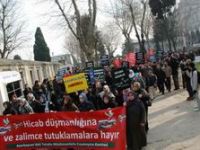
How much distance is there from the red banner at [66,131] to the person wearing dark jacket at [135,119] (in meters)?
Result: 0.68

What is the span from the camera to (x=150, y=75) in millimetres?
20938

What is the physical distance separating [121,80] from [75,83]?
1.71m

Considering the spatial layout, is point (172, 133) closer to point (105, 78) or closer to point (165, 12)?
point (105, 78)

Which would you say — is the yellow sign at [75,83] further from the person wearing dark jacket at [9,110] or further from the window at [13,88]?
the window at [13,88]

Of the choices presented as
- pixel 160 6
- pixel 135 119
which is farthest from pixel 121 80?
pixel 160 6

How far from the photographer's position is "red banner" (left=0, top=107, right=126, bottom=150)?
9.75m

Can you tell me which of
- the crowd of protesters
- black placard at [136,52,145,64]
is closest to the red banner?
the crowd of protesters

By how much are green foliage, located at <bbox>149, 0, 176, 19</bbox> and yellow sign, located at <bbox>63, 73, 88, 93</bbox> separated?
4841 centimetres

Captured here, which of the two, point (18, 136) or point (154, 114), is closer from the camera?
point (18, 136)

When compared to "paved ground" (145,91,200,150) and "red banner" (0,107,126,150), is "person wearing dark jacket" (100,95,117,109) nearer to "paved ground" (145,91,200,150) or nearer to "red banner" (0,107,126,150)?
"paved ground" (145,91,200,150)

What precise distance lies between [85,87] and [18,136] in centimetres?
548

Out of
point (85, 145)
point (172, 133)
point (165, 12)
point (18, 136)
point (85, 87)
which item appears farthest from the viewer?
point (165, 12)

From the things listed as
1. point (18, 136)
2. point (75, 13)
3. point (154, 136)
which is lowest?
point (154, 136)

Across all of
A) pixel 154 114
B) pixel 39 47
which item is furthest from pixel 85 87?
pixel 39 47
